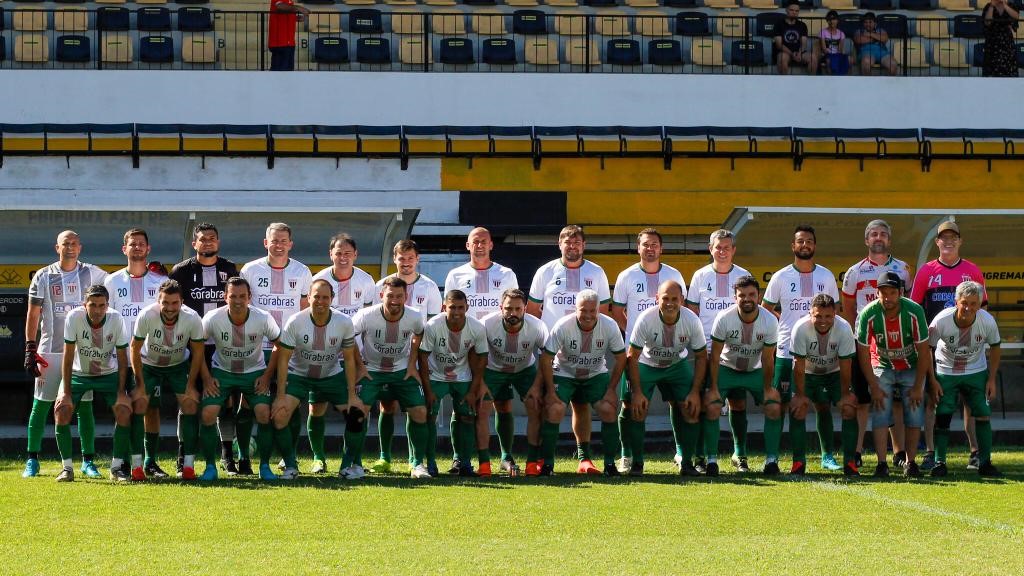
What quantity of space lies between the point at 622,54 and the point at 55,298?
1108 centimetres

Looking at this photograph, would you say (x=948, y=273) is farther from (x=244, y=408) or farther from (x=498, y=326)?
(x=244, y=408)

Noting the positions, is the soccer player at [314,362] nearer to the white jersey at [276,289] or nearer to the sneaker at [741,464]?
the white jersey at [276,289]

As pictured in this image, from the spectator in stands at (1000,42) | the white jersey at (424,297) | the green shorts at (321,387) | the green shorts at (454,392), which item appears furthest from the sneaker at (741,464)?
the spectator in stands at (1000,42)

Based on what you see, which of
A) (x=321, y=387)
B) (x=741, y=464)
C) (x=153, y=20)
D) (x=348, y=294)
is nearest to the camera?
(x=321, y=387)

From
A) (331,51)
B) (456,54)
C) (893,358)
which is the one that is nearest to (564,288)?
(893,358)

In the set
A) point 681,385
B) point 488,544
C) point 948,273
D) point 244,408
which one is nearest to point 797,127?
point 948,273

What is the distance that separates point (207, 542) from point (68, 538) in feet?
2.21

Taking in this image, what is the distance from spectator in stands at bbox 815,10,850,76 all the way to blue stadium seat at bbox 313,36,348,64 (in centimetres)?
644

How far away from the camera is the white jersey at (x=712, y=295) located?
32.0 feet

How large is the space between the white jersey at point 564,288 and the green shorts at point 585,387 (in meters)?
0.69

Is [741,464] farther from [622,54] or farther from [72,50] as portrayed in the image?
[72,50]

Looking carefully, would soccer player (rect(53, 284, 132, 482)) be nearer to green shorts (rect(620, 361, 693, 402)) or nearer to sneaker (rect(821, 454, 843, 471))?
green shorts (rect(620, 361, 693, 402))

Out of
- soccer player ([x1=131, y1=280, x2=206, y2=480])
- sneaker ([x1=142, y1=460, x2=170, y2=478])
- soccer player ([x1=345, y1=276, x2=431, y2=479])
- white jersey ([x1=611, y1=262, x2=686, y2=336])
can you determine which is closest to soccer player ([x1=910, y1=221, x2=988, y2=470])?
white jersey ([x1=611, y1=262, x2=686, y2=336])

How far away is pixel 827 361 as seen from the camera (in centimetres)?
906
